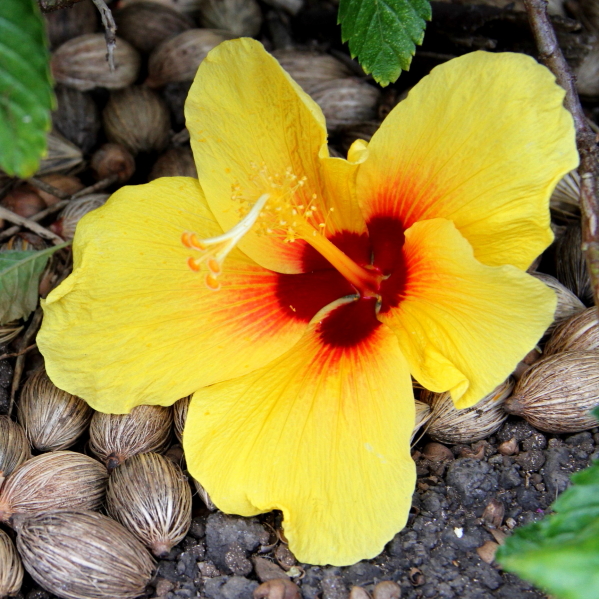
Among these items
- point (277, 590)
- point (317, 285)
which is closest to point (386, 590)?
point (277, 590)

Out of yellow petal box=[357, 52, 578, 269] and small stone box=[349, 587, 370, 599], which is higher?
yellow petal box=[357, 52, 578, 269]

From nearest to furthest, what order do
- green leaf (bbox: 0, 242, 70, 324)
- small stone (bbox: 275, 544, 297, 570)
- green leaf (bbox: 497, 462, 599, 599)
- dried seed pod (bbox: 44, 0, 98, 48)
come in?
green leaf (bbox: 497, 462, 599, 599) < small stone (bbox: 275, 544, 297, 570) < green leaf (bbox: 0, 242, 70, 324) < dried seed pod (bbox: 44, 0, 98, 48)

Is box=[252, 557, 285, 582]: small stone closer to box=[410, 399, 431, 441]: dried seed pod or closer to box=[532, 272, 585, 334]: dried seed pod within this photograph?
box=[410, 399, 431, 441]: dried seed pod

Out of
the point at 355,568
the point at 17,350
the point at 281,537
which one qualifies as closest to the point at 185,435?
the point at 281,537

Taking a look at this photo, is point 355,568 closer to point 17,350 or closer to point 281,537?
point 281,537

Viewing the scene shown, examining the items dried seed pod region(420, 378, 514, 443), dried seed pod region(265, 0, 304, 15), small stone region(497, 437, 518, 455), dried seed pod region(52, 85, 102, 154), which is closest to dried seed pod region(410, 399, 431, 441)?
dried seed pod region(420, 378, 514, 443)

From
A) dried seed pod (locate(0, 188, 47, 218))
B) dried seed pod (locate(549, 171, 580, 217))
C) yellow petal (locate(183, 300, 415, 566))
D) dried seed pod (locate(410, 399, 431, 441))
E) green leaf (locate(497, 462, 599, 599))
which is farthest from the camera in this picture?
dried seed pod (locate(0, 188, 47, 218))

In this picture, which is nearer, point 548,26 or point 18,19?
point 18,19

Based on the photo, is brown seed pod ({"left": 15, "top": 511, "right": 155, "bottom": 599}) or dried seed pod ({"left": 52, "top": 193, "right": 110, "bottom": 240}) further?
dried seed pod ({"left": 52, "top": 193, "right": 110, "bottom": 240})
